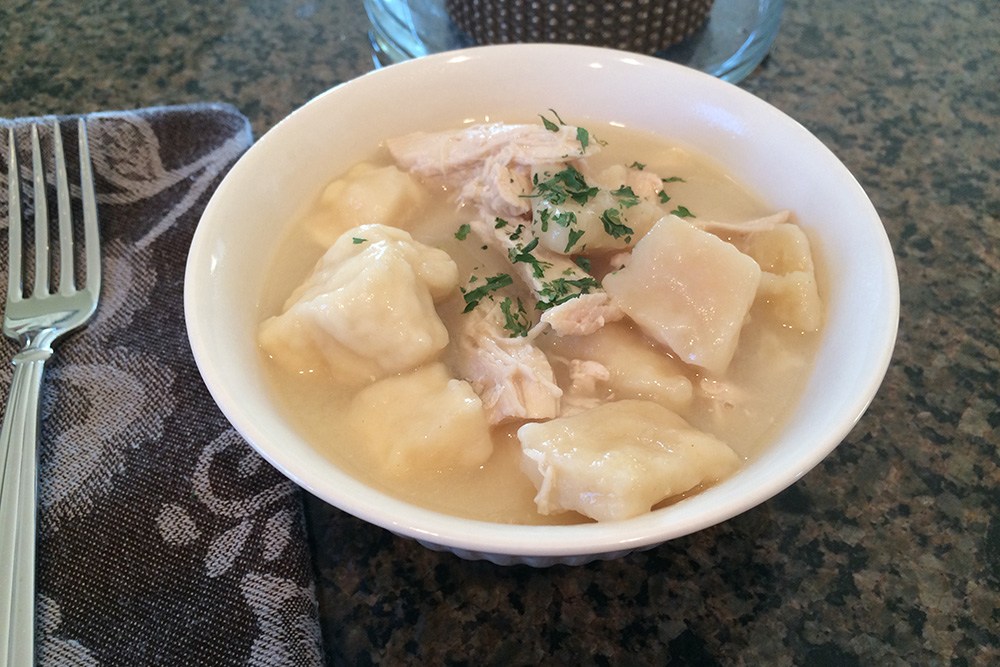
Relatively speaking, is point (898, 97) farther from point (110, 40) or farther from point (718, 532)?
point (110, 40)

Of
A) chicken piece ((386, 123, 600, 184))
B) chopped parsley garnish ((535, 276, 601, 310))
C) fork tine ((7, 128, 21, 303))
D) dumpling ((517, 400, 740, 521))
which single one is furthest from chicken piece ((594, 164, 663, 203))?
fork tine ((7, 128, 21, 303))

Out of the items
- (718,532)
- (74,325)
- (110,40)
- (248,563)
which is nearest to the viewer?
(248,563)

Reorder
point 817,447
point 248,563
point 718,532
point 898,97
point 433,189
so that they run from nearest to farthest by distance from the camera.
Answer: point 817,447
point 248,563
point 718,532
point 433,189
point 898,97

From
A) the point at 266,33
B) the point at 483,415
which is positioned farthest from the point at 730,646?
the point at 266,33

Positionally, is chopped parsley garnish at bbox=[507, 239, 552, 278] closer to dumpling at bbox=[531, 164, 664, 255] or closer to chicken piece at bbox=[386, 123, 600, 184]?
dumpling at bbox=[531, 164, 664, 255]

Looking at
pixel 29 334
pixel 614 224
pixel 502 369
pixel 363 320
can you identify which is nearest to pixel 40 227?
pixel 29 334

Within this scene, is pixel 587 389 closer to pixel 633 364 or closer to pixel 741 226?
pixel 633 364

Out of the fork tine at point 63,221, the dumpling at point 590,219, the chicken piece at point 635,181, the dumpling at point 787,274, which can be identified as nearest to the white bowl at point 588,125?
the dumpling at point 787,274
